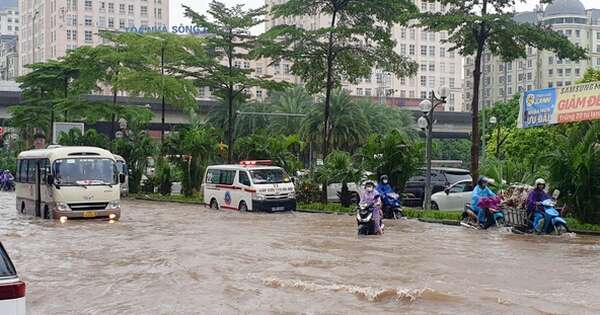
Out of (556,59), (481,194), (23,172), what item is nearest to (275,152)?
(23,172)

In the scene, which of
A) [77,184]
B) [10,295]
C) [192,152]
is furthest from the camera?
[192,152]

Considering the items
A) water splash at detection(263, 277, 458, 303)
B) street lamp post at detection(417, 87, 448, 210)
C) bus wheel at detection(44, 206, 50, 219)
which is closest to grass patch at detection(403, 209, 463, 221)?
street lamp post at detection(417, 87, 448, 210)

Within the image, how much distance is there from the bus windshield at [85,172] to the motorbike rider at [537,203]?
12.6 meters

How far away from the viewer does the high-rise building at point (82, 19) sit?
130 meters

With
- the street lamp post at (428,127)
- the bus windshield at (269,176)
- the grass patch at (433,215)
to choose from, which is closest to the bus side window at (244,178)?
the bus windshield at (269,176)

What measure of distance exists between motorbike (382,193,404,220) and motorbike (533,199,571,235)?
6.05 metres

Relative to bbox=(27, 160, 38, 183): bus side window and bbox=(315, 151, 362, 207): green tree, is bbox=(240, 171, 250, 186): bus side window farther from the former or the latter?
bbox=(27, 160, 38, 183): bus side window

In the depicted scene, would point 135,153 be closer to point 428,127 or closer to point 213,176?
point 213,176

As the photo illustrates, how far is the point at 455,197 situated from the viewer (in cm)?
2950

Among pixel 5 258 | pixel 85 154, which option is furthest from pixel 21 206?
pixel 5 258

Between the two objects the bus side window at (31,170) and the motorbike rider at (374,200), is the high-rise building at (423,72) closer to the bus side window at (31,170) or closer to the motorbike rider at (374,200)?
the bus side window at (31,170)

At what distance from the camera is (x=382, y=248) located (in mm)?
18078

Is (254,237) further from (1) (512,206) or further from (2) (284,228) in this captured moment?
(1) (512,206)

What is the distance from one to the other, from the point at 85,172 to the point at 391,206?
9.79 meters
